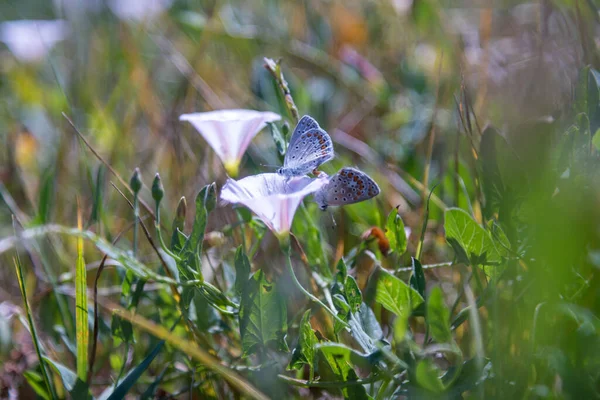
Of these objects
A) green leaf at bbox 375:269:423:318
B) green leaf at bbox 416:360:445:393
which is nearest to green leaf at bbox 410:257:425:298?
green leaf at bbox 375:269:423:318

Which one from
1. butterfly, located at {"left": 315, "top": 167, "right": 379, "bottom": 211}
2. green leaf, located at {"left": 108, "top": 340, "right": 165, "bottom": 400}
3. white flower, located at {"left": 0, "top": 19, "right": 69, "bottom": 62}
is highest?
butterfly, located at {"left": 315, "top": 167, "right": 379, "bottom": 211}

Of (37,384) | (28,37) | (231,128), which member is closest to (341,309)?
(231,128)

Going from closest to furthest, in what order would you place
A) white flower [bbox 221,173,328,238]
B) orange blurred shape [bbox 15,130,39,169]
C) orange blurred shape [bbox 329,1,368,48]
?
white flower [bbox 221,173,328,238]
orange blurred shape [bbox 15,130,39,169]
orange blurred shape [bbox 329,1,368,48]

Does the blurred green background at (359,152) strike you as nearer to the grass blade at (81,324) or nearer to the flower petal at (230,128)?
the grass blade at (81,324)

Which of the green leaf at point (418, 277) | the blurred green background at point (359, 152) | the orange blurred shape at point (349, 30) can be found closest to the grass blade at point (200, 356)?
the blurred green background at point (359, 152)

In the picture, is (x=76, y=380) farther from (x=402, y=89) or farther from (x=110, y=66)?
(x=110, y=66)

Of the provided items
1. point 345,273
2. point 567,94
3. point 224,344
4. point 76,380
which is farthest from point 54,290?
point 567,94

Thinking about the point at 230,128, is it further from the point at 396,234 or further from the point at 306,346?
the point at 306,346

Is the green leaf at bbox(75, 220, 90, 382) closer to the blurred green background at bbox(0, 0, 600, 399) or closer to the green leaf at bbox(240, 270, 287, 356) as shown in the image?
the blurred green background at bbox(0, 0, 600, 399)
